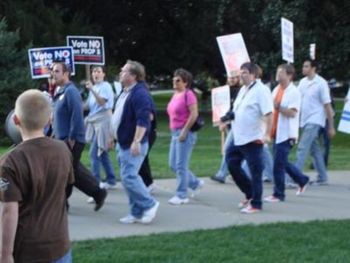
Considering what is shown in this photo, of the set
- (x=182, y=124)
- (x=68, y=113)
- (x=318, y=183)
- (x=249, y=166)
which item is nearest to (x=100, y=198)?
(x=68, y=113)

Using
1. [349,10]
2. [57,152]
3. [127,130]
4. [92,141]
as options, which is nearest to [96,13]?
[349,10]

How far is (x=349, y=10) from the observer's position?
24.3m

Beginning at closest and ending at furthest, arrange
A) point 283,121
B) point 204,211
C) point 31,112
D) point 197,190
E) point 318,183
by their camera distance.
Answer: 1. point 31,112
2. point 204,211
3. point 283,121
4. point 197,190
5. point 318,183

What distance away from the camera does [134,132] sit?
8.32 m

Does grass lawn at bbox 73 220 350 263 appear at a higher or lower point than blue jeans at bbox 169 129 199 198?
lower

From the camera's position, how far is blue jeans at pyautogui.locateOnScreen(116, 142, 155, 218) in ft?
27.5

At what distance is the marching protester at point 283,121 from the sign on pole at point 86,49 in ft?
16.0

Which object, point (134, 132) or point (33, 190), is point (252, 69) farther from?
point (33, 190)

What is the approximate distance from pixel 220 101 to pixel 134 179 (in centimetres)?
467

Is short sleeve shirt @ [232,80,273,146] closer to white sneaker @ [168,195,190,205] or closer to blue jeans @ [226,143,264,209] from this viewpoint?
blue jeans @ [226,143,264,209]

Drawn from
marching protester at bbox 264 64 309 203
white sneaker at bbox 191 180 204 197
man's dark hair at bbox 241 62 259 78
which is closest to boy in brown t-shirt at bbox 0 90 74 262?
man's dark hair at bbox 241 62 259 78

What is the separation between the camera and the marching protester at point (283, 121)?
9688 millimetres

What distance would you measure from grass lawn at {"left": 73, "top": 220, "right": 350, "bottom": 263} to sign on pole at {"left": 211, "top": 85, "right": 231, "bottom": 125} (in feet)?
15.2

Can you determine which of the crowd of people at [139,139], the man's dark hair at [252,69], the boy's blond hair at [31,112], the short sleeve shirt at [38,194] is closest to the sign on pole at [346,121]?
the crowd of people at [139,139]
